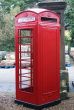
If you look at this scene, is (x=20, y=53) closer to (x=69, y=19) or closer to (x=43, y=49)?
(x=43, y=49)

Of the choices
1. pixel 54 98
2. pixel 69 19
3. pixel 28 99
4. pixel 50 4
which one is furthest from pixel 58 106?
pixel 69 19

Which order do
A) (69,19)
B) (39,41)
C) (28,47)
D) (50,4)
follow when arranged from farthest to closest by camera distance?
1. (69,19)
2. (50,4)
3. (28,47)
4. (39,41)

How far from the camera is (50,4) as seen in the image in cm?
913

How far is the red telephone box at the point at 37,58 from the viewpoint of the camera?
7516 millimetres

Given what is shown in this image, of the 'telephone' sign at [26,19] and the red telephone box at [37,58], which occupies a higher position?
the 'telephone' sign at [26,19]

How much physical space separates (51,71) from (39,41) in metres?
0.86

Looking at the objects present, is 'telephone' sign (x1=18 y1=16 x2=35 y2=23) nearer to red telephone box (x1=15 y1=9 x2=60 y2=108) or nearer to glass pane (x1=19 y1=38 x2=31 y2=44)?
red telephone box (x1=15 y1=9 x2=60 y2=108)

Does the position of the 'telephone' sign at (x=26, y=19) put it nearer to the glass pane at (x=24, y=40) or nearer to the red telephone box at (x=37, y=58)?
the red telephone box at (x=37, y=58)

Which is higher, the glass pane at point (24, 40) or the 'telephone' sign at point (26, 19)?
the 'telephone' sign at point (26, 19)

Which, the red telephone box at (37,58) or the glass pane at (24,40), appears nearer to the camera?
the red telephone box at (37,58)

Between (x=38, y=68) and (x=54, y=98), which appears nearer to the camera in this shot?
(x=38, y=68)

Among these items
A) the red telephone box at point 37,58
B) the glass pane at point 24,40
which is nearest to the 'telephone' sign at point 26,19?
the red telephone box at point 37,58

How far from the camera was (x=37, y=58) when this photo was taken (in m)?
7.49

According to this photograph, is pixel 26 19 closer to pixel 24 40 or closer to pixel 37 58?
pixel 24 40
